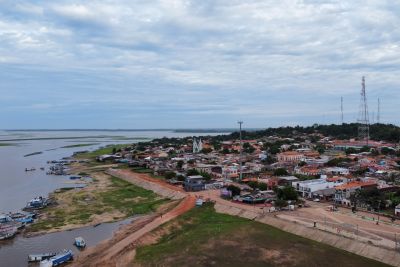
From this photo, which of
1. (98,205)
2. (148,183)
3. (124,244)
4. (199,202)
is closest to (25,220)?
(98,205)

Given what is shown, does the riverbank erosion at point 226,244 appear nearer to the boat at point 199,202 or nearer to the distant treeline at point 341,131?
the boat at point 199,202

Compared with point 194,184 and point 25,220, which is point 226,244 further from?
point 194,184

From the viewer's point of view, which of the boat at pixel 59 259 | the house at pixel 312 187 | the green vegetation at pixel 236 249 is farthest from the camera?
the house at pixel 312 187

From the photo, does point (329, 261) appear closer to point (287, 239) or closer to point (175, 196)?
point (287, 239)

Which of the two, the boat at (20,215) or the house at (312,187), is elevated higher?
the house at (312,187)

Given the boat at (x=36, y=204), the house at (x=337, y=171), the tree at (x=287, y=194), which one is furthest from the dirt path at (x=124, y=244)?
the house at (x=337, y=171)

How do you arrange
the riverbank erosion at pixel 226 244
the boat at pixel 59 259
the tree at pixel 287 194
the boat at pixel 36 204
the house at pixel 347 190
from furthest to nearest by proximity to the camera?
the boat at pixel 36 204 < the tree at pixel 287 194 < the house at pixel 347 190 < the boat at pixel 59 259 < the riverbank erosion at pixel 226 244
